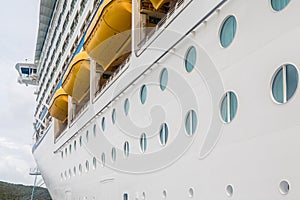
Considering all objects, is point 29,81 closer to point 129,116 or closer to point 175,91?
point 129,116

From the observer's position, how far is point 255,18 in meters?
4.41

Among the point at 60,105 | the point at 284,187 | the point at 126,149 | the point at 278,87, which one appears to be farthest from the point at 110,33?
the point at 60,105

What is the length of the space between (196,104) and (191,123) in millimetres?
303

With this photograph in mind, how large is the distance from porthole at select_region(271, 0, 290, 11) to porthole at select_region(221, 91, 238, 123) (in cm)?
108

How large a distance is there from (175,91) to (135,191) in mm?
2307

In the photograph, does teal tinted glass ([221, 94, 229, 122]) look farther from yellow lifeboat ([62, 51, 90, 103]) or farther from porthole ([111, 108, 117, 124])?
yellow lifeboat ([62, 51, 90, 103])

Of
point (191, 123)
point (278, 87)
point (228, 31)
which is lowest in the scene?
point (278, 87)

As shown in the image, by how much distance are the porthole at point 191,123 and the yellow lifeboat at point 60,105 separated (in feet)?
35.2

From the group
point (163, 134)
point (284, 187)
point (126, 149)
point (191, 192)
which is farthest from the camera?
point (126, 149)

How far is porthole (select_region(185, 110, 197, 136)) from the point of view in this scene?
5.61 meters

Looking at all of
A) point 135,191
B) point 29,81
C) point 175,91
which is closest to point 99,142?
point 135,191

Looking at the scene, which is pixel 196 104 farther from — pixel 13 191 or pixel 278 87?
pixel 13 191

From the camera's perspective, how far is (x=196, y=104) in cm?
557

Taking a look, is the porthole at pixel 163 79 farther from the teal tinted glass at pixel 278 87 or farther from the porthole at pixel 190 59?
the teal tinted glass at pixel 278 87
